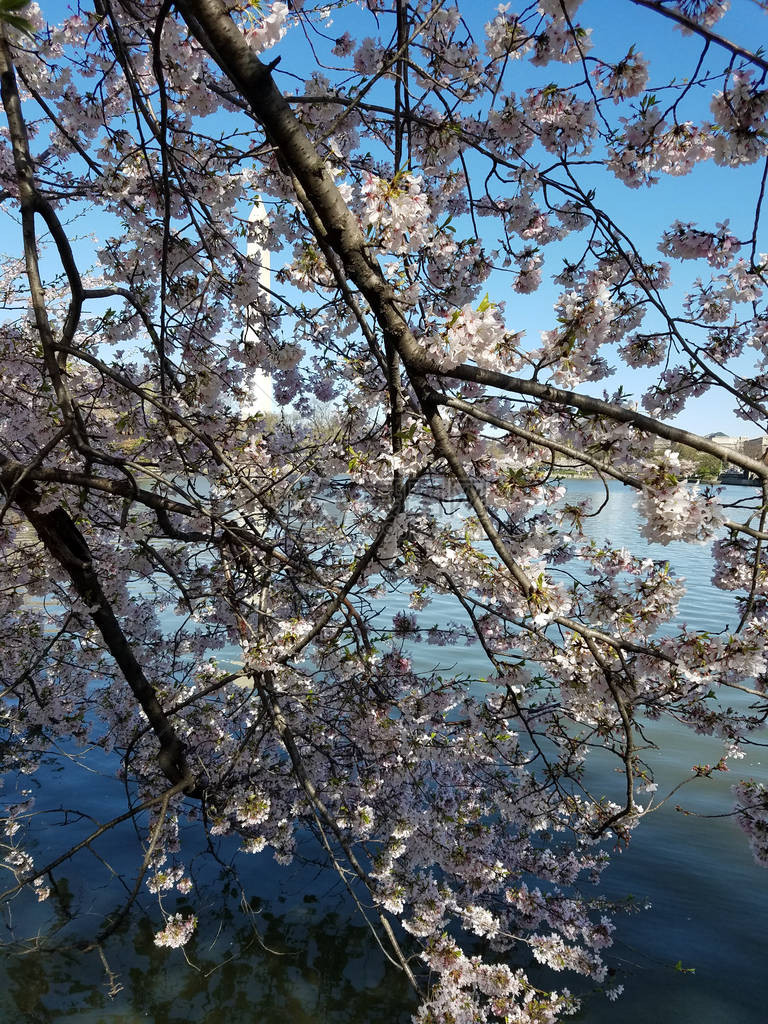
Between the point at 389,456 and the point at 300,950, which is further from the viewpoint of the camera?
the point at 300,950

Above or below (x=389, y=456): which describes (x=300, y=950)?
below

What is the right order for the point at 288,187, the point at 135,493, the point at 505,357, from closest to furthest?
the point at 505,357 < the point at 135,493 < the point at 288,187

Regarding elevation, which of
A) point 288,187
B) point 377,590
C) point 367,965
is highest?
point 288,187

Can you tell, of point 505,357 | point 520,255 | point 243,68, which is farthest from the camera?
point 520,255

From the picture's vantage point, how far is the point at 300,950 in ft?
15.1

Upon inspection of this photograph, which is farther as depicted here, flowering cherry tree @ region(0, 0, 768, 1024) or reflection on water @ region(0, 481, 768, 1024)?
reflection on water @ region(0, 481, 768, 1024)

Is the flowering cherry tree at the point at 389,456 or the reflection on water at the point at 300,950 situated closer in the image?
the flowering cherry tree at the point at 389,456

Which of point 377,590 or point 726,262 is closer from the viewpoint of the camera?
point 726,262

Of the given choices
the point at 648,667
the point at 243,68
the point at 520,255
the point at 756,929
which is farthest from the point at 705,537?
the point at 756,929

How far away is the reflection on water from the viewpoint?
4.09 metres

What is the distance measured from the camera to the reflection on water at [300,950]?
4.09m

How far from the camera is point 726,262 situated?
394cm

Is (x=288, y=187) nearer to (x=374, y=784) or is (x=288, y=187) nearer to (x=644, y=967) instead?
(x=374, y=784)

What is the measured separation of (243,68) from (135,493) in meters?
1.98
